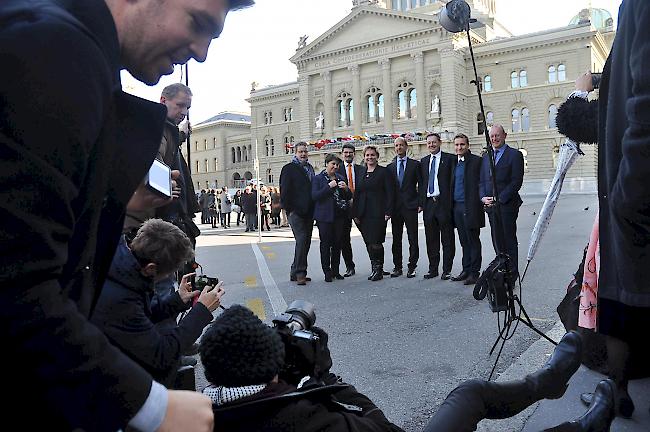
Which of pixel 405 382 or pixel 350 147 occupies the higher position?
pixel 350 147

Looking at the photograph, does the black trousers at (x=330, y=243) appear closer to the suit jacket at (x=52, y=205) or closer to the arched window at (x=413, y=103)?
the suit jacket at (x=52, y=205)

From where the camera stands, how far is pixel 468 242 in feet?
25.1

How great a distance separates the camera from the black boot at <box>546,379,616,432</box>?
2.32 m

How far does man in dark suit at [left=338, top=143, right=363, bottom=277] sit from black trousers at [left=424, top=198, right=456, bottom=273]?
1.19 m

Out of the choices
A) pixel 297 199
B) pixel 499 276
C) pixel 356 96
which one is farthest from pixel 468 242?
pixel 356 96

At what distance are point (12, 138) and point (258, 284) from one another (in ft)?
23.0

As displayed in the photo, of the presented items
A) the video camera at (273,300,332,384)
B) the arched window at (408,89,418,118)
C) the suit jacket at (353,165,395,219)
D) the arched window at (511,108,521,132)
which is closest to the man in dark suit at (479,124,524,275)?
the suit jacket at (353,165,395,219)

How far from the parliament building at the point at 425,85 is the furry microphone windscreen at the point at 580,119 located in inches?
2021

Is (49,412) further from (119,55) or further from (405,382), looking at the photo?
(405,382)

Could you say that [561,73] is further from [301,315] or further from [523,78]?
[301,315]

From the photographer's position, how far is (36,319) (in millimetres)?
832

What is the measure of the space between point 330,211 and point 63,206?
7.26 metres

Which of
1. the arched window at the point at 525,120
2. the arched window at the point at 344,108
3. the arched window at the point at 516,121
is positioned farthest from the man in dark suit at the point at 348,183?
the arched window at the point at 344,108

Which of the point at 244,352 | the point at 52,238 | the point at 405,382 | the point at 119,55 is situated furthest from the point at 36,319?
the point at 405,382
